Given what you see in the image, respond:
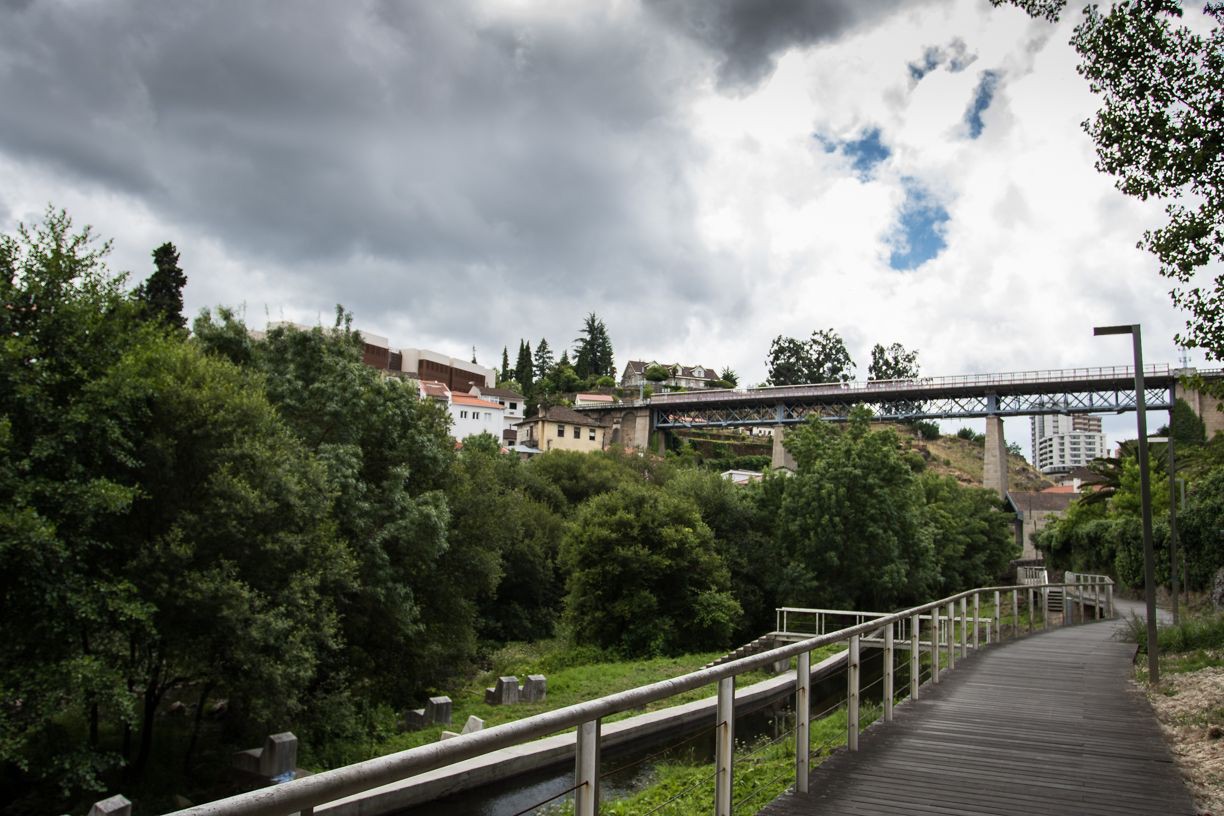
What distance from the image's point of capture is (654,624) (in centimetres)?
3017

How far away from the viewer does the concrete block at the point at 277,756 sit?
1344cm

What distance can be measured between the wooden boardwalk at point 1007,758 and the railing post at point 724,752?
0.82 metres

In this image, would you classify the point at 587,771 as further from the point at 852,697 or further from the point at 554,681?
the point at 554,681

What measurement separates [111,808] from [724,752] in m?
8.09

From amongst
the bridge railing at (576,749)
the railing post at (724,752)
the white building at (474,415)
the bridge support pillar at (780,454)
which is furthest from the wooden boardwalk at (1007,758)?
the white building at (474,415)

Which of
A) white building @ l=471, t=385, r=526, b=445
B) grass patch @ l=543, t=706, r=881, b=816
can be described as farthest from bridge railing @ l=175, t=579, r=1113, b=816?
white building @ l=471, t=385, r=526, b=445

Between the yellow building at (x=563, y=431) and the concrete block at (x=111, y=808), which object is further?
the yellow building at (x=563, y=431)

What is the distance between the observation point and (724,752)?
4.67 meters

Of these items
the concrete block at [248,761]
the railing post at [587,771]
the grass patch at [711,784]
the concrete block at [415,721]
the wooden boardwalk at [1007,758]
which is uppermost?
the railing post at [587,771]

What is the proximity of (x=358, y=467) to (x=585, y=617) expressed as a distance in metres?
13.8

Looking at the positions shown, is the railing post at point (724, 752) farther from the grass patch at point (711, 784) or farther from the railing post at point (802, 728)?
the grass patch at point (711, 784)

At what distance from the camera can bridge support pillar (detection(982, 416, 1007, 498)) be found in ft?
229

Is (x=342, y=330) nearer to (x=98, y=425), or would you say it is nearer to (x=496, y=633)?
(x=98, y=425)

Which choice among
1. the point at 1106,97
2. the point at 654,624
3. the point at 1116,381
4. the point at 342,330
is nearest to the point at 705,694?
the point at 654,624
